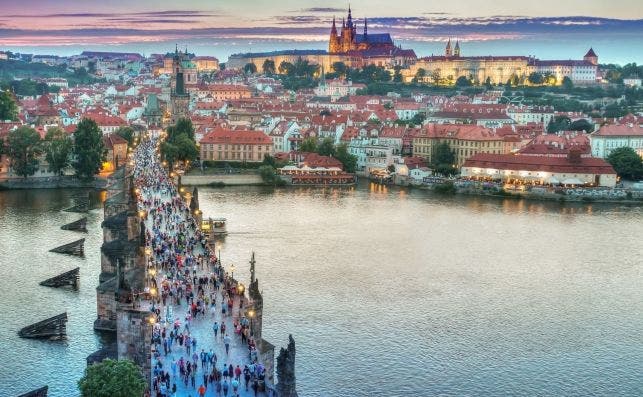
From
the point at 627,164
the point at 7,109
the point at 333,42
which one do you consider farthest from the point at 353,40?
the point at 627,164

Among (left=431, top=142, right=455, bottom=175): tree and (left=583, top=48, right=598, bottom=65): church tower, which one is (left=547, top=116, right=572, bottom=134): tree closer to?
(left=431, top=142, right=455, bottom=175): tree

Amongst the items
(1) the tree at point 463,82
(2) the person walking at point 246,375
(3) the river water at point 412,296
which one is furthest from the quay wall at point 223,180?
(1) the tree at point 463,82

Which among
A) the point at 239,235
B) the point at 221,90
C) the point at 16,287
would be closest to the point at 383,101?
the point at 221,90

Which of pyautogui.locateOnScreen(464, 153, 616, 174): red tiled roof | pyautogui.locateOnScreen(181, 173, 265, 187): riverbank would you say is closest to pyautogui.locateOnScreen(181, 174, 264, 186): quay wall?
pyautogui.locateOnScreen(181, 173, 265, 187): riverbank

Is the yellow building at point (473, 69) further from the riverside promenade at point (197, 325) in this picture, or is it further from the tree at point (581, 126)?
the riverside promenade at point (197, 325)

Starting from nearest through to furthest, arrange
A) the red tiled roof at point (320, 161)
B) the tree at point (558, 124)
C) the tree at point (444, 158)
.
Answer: the red tiled roof at point (320, 161) < the tree at point (444, 158) < the tree at point (558, 124)
